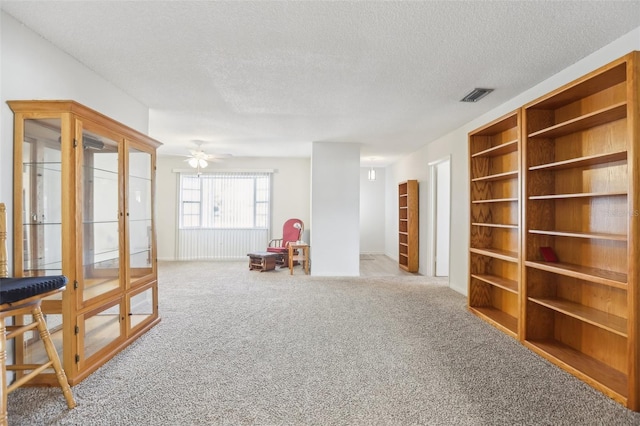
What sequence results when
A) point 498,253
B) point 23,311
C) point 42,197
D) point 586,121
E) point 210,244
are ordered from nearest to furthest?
point 23,311, point 42,197, point 586,121, point 498,253, point 210,244

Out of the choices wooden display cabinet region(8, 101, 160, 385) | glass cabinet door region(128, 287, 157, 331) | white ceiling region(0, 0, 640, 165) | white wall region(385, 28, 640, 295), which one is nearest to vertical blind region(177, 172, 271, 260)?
white wall region(385, 28, 640, 295)

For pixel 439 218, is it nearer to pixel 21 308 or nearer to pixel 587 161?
pixel 587 161

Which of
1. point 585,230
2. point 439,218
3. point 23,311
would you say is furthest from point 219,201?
point 585,230

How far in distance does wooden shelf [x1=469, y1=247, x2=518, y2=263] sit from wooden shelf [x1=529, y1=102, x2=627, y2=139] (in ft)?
3.72

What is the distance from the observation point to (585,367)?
7.68 feet

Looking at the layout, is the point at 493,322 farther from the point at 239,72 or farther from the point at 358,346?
the point at 239,72

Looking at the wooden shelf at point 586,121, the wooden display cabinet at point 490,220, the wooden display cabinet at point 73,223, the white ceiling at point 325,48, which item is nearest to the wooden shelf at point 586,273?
the wooden display cabinet at point 490,220

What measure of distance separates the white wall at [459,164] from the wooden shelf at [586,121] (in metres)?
0.48

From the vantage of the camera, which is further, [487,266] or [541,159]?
[487,266]

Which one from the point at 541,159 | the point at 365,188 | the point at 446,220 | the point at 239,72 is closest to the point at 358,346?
the point at 541,159

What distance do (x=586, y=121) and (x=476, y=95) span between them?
1261 millimetres

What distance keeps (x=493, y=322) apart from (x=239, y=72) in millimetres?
3470

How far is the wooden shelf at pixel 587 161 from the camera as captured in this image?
2.14 metres

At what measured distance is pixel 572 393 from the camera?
2098 mm
